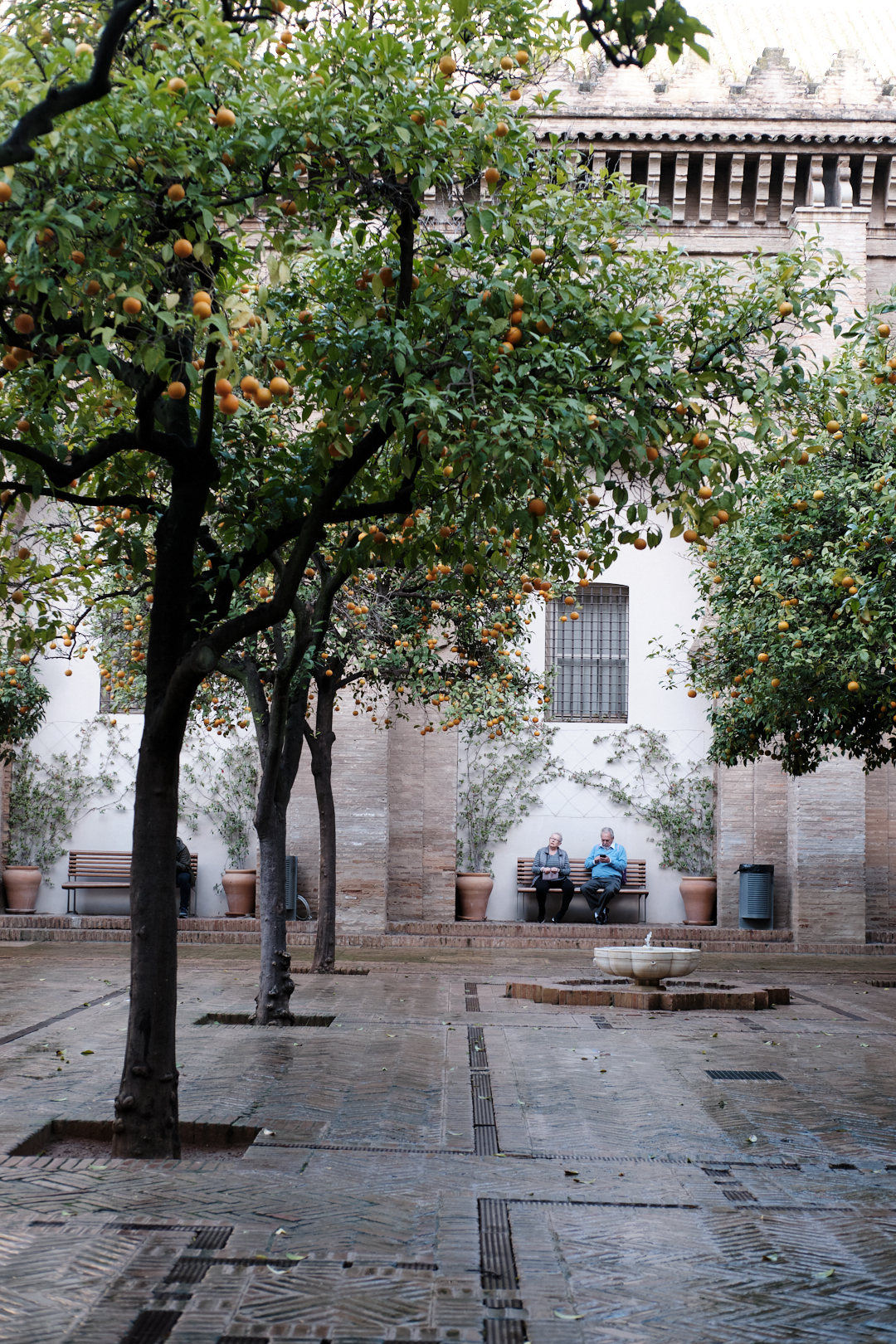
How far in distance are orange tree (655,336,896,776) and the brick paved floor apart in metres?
3.10

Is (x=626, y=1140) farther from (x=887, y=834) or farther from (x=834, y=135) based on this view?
Result: (x=834, y=135)

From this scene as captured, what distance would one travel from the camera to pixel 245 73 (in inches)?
195

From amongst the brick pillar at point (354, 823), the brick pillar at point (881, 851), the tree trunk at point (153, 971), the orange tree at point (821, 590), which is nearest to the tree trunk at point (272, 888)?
the tree trunk at point (153, 971)

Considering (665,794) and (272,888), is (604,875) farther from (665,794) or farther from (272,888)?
(272,888)

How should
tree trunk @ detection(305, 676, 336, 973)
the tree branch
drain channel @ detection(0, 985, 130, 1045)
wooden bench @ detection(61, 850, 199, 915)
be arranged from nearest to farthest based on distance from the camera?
the tree branch → drain channel @ detection(0, 985, 130, 1045) → tree trunk @ detection(305, 676, 336, 973) → wooden bench @ detection(61, 850, 199, 915)

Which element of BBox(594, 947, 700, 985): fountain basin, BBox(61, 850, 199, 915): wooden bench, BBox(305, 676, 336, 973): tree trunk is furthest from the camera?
BBox(61, 850, 199, 915): wooden bench

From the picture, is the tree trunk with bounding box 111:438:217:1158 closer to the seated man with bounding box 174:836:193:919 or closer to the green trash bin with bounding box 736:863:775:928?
the seated man with bounding box 174:836:193:919

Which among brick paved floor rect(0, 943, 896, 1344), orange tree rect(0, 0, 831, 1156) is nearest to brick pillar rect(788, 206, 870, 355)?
brick paved floor rect(0, 943, 896, 1344)

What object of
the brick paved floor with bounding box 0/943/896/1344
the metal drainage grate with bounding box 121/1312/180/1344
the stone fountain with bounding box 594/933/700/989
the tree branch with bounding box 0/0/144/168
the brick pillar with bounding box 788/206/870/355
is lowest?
the brick paved floor with bounding box 0/943/896/1344

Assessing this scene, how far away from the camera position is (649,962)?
11.9m

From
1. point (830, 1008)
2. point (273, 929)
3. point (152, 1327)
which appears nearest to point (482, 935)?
point (830, 1008)

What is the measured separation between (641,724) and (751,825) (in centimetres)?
230

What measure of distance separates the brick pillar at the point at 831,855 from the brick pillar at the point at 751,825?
2.60 feet

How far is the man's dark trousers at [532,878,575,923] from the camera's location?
18.8 m
